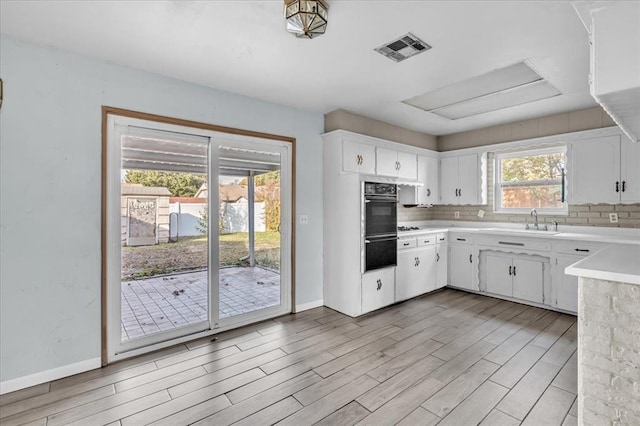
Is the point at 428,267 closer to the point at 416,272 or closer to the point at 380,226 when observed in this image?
the point at 416,272

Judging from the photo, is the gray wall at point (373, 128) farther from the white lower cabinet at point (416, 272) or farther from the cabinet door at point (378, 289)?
the cabinet door at point (378, 289)

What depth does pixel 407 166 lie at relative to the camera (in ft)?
16.3

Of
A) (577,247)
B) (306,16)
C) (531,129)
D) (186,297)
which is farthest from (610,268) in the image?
(531,129)

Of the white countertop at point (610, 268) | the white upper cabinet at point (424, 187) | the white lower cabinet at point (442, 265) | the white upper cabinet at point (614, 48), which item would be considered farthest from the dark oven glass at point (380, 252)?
the white upper cabinet at point (614, 48)

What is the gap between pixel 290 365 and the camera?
106 inches

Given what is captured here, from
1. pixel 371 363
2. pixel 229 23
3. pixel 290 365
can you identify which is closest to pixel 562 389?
pixel 371 363

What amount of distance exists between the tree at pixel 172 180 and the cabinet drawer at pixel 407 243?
105 inches

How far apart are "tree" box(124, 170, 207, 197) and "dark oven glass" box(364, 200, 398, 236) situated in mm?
1985

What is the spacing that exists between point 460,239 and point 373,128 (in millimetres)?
2226

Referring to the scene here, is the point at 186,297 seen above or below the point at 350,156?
below

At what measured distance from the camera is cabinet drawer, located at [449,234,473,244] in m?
4.83

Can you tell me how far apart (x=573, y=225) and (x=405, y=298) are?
2.54 meters

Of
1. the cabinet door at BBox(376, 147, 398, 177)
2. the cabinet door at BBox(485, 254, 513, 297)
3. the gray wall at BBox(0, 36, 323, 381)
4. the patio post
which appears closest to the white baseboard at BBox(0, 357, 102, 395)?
the gray wall at BBox(0, 36, 323, 381)

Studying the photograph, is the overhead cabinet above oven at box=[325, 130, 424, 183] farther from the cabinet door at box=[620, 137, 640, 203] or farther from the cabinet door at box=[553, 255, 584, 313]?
the cabinet door at box=[620, 137, 640, 203]
